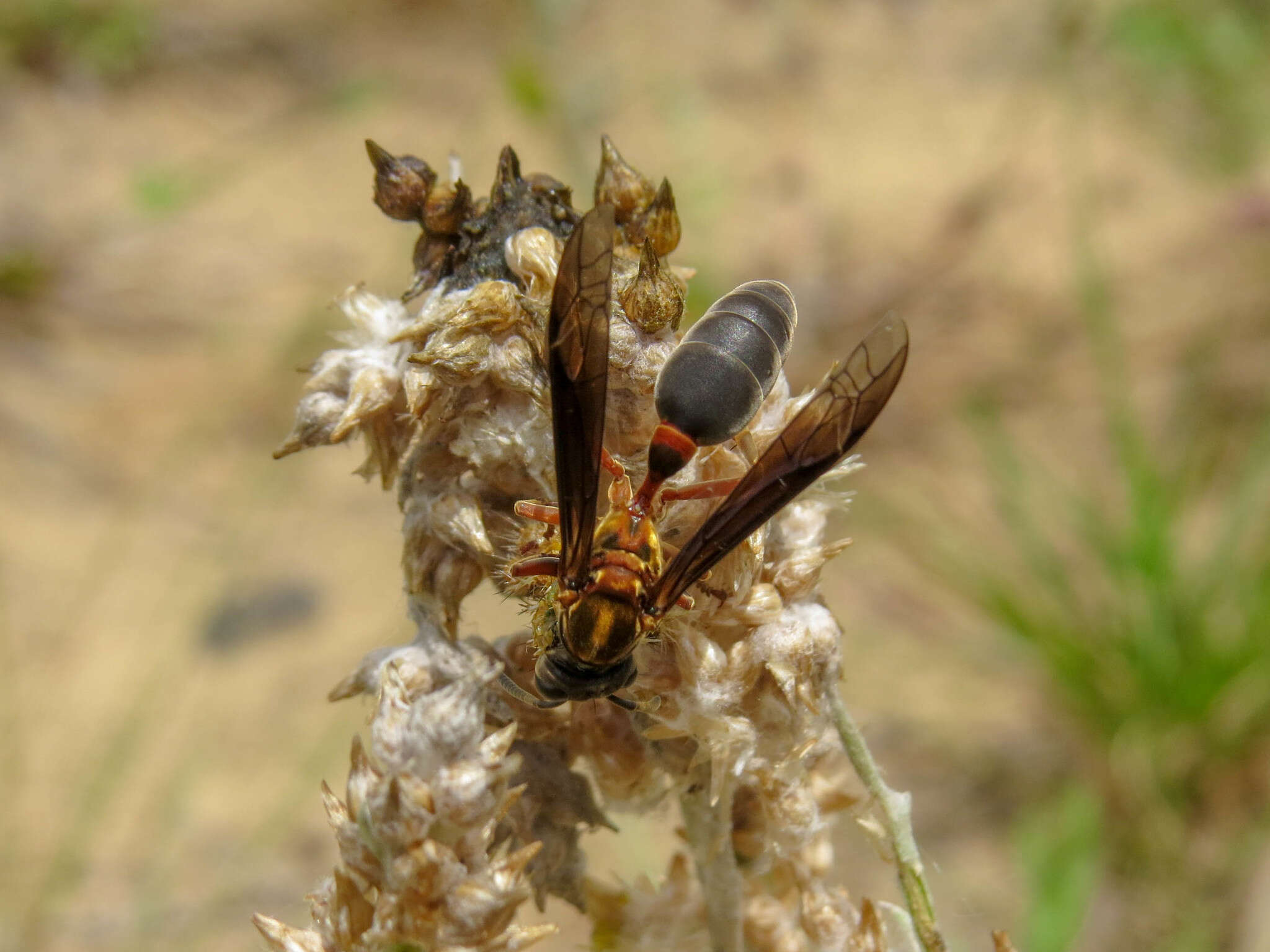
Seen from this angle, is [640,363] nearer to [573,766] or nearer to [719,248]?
[573,766]

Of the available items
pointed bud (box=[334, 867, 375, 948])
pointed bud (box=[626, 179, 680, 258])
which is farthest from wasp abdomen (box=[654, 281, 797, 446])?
pointed bud (box=[334, 867, 375, 948])

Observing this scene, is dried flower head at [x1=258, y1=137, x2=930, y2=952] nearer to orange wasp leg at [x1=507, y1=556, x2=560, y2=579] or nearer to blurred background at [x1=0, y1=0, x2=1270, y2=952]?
orange wasp leg at [x1=507, y1=556, x2=560, y2=579]

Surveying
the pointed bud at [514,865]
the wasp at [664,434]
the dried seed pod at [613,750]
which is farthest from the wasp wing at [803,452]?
the pointed bud at [514,865]

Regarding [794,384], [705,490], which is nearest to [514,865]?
[705,490]

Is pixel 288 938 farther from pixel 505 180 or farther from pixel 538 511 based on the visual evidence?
pixel 505 180

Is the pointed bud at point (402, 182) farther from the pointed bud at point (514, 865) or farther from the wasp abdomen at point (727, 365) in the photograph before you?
the pointed bud at point (514, 865)

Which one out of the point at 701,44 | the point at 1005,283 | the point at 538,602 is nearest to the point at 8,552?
the point at 538,602
